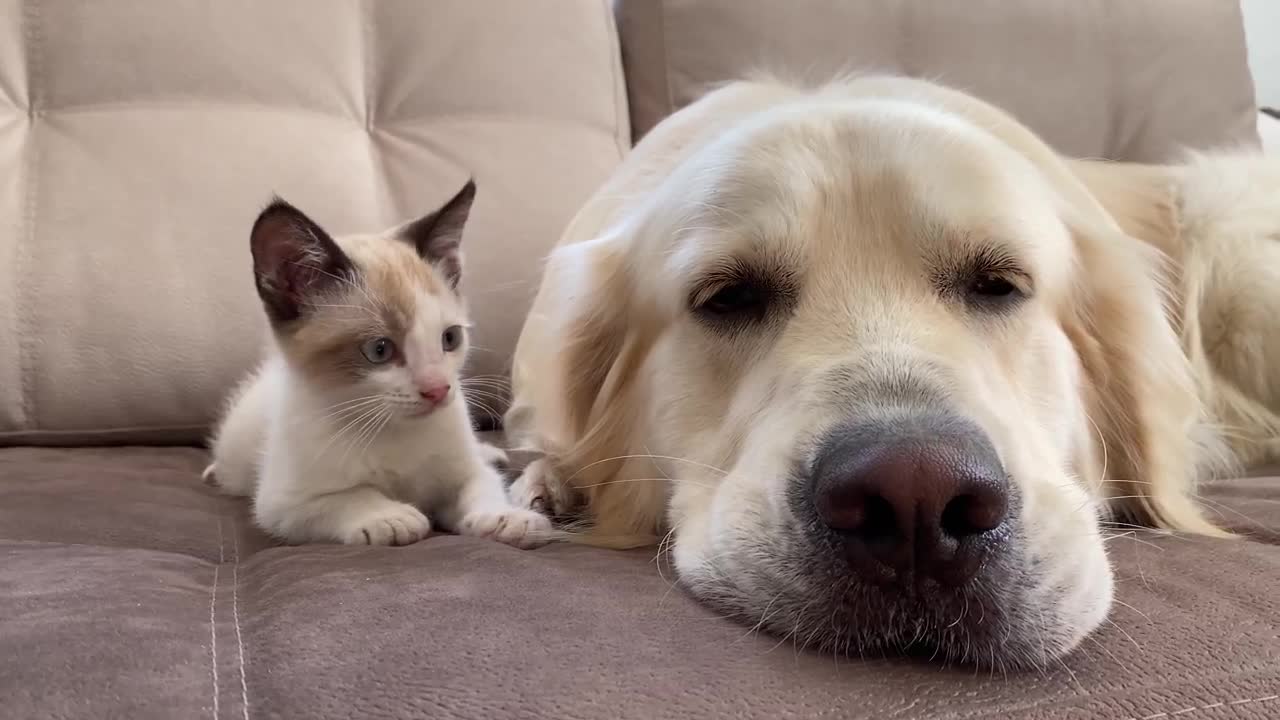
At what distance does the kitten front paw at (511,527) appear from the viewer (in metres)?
1.26

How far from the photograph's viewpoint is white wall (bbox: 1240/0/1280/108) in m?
3.48

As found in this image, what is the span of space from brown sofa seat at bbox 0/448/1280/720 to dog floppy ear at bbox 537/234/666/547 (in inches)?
9.9

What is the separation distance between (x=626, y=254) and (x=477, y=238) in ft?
2.40

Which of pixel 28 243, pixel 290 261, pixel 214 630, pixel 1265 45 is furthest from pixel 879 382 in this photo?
pixel 1265 45

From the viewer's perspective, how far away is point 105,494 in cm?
139

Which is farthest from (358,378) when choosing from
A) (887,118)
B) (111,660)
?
(887,118)

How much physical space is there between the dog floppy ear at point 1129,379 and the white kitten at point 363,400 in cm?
87

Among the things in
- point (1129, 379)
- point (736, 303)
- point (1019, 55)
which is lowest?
point (1129, 379)

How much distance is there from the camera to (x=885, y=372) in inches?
38.4

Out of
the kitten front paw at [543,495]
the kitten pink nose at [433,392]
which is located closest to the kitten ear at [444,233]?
the kitten pink nose at [433,392]

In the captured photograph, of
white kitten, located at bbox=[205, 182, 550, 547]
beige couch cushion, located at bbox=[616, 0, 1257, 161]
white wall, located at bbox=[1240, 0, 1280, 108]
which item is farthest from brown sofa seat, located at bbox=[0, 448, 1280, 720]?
white wall, located at bbox=[1240, 0, 1280, 108]

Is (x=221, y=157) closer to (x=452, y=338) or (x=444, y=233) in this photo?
(x=444, y=233)

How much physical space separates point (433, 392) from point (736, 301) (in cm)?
51

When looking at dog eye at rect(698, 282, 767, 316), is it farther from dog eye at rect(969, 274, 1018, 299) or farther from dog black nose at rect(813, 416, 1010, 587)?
dog black nose at rect(813, 416, 1010, 587)
